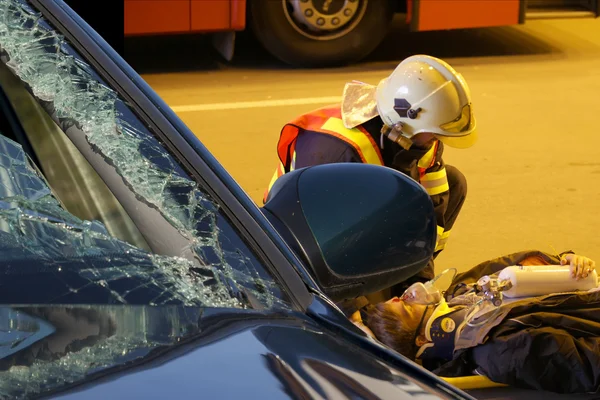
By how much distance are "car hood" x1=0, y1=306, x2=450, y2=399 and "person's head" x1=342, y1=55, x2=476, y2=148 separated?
2353 millimetres

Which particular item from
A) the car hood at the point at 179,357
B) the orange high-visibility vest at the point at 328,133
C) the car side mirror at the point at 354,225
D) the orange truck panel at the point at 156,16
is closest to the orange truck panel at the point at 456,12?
the orange truck panel at the point at 156,16

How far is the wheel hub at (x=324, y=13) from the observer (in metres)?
7.46

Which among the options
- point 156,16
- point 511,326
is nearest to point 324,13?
point 156,16

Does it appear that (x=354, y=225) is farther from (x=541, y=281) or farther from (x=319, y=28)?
(x=319, y=28)

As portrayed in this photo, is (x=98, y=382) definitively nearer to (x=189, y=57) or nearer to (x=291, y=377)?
(x=291, y=377)

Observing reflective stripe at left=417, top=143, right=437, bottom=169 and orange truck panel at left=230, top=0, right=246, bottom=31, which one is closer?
reflective stripe at left=417, top=143, right=437, bottom=169

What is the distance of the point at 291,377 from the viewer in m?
1.33

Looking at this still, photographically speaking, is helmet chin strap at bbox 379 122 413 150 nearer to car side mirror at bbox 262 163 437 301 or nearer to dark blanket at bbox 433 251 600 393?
dark blanket at bbox 433 251 600 393

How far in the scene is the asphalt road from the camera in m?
5.11

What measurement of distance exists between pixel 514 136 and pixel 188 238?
4.90 metres

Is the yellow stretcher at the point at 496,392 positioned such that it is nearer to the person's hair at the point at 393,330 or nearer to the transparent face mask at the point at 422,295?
the person's hair at the point at 393,330

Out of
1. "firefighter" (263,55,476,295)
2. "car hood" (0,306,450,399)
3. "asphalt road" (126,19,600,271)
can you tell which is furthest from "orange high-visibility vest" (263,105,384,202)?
"car hood" (0,306,450,399)

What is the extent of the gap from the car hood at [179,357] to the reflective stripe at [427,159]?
2.51 m

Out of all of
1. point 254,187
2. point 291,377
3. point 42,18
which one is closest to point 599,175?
point 254,187
